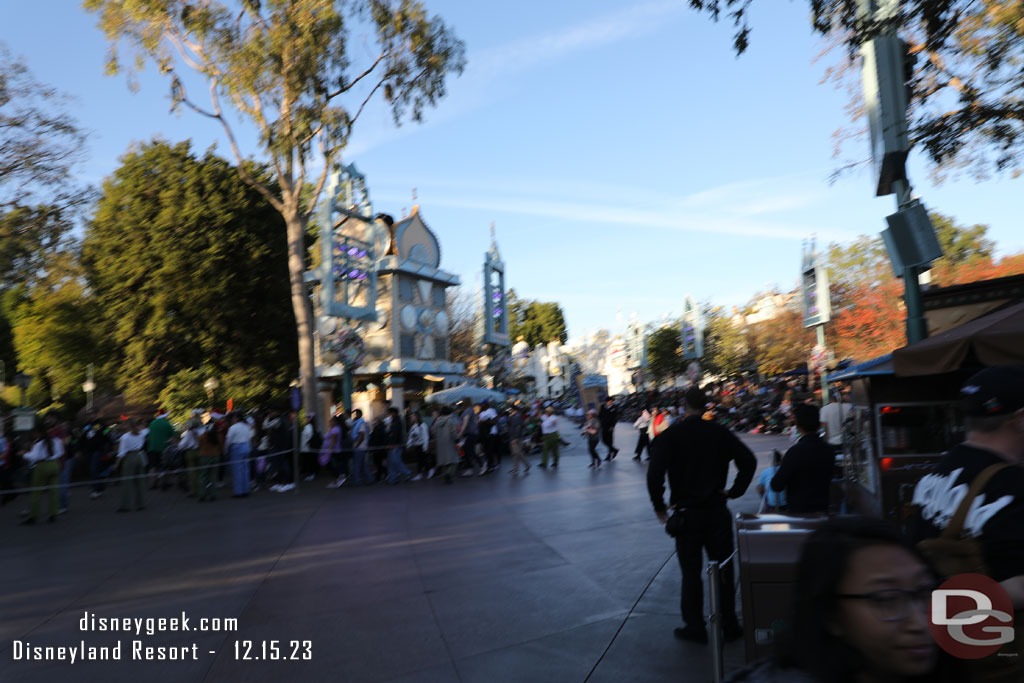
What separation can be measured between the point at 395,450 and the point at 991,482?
17.3m

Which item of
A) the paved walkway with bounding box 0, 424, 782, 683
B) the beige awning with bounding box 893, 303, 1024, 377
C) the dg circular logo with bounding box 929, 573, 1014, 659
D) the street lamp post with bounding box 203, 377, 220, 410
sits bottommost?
the paved walkway with bounding box 0, 424, 782, 683

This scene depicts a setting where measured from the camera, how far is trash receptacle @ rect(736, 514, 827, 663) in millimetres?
4520

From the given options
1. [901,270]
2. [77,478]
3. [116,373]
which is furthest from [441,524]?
[116,373]

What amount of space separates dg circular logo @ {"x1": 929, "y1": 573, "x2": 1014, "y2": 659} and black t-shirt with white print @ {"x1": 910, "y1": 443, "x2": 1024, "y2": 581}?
0.56 feet

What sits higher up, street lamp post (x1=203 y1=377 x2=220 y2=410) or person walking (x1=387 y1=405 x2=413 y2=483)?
street lamp post (x1=203 y1=377 x2=220 y2=410)

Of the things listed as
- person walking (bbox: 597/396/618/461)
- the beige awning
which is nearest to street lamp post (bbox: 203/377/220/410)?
person walking (bbox: 597/396/618/461)

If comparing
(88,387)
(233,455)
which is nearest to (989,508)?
(233,455)

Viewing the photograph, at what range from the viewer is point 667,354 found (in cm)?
7281

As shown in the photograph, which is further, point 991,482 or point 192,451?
point 192,451

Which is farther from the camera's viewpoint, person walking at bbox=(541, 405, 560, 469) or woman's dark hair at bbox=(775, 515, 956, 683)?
person walking at bbox=(541, 405, 560, 469)

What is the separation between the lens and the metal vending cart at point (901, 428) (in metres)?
8.06

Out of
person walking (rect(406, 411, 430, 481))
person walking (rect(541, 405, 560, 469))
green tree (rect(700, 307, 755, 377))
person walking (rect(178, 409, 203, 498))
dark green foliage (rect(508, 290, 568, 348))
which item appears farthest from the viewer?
dark green foliage (rect(508, 290, 568, 348))

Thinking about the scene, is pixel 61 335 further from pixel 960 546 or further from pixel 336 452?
pixel 960 546

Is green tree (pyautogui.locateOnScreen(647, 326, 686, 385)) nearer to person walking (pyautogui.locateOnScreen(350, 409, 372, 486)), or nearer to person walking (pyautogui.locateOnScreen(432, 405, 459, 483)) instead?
person walking (pyautogui.locateOnScreen(432, 405, 459, 483))
